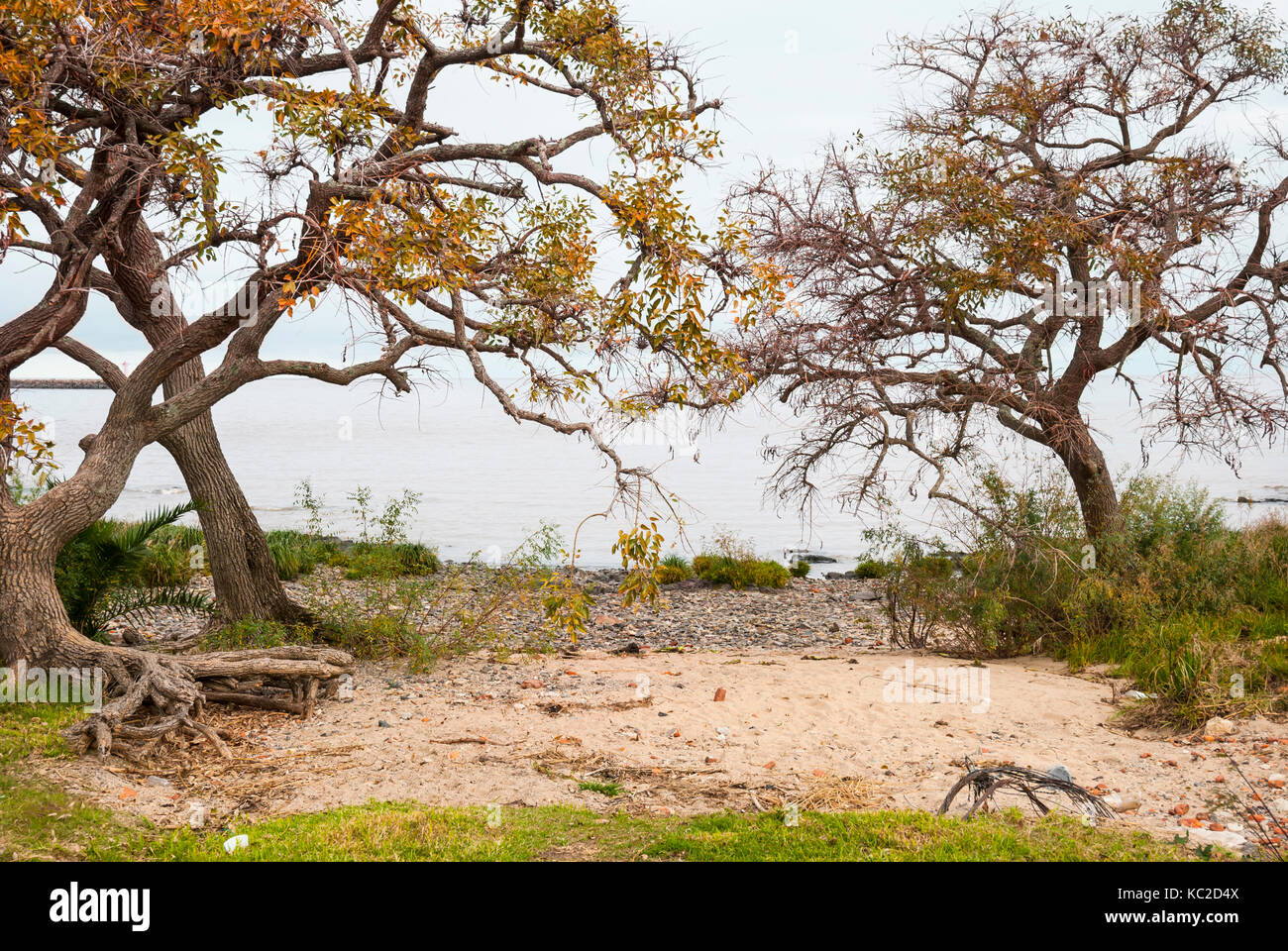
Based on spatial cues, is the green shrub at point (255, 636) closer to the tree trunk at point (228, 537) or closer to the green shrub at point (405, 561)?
the tree trunk at point (228, 537)

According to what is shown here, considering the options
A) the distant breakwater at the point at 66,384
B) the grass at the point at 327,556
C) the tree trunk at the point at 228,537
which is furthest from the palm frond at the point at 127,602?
the grass at the point at 327,556

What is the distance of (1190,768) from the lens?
23.7 ft

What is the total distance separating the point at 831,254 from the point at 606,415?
5.57 metres

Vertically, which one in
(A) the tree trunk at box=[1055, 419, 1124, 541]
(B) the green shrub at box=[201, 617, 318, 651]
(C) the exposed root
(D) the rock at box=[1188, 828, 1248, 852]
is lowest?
(D) the rock at box=[1188, 828, 1248, 852]

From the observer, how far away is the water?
22.6 m

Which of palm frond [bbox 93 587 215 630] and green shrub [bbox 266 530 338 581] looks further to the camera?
green shrub [bbox 266 530 338 581]

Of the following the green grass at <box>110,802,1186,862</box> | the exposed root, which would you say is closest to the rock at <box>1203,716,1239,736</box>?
the green grass at <box>110,802,1186,862</box>

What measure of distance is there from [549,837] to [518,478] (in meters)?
33.2

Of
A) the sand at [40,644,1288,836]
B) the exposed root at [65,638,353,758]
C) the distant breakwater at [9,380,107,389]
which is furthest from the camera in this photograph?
the distant breakwater at [9,380,107,389]

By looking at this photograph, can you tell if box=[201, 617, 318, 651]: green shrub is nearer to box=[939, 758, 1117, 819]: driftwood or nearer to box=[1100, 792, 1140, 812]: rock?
box=[939, 758, 1117, 819]: driftwood

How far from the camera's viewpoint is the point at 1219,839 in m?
5.62

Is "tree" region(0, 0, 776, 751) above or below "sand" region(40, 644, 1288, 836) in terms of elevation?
above

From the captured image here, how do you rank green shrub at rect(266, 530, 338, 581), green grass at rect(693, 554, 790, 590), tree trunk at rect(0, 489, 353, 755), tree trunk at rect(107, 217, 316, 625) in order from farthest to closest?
green grass at rect(693, 554, 790, 590)
green shrub at rect(266, 530, 338, 581)
tree trunk at rect(107, 217, 316, 625)
tree trunk at rect(0, 489, 353, 755)

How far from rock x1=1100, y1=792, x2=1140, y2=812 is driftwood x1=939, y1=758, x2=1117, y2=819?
0.19 m
